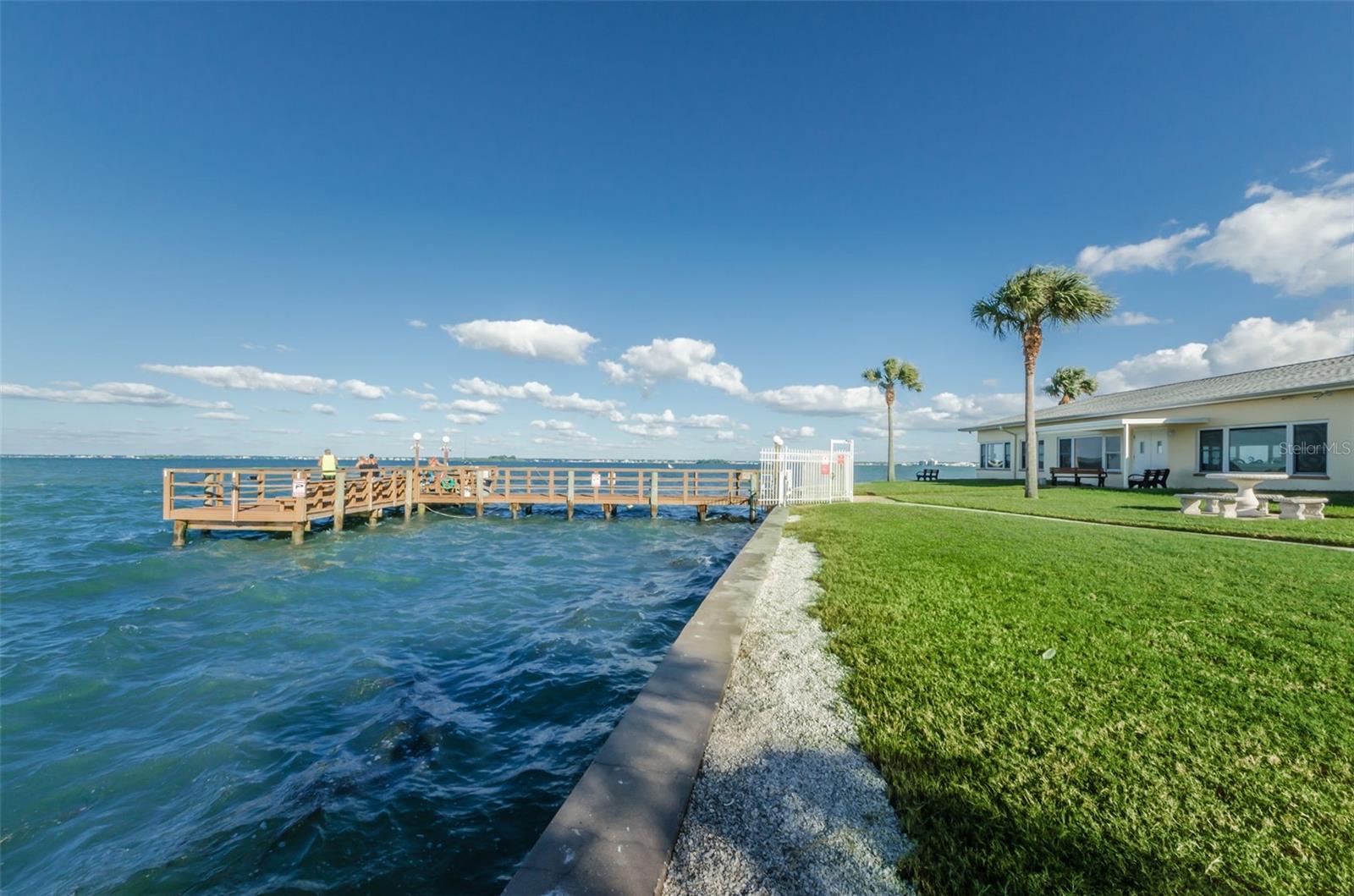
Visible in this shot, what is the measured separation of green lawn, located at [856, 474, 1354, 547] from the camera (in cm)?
911

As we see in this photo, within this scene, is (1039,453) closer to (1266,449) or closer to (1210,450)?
(1210,450)

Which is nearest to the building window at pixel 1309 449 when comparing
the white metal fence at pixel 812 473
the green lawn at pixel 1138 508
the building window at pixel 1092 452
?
the green lawn at pixel 1138 508

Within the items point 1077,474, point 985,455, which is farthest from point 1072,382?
point 1077,474

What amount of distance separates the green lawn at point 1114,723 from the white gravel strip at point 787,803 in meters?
0.12

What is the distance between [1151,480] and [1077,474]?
321cm

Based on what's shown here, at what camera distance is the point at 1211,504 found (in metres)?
11.9

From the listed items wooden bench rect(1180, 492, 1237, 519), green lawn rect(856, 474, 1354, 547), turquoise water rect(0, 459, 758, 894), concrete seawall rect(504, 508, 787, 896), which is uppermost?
wooden bench rect(1180, 492, 1237, 519)

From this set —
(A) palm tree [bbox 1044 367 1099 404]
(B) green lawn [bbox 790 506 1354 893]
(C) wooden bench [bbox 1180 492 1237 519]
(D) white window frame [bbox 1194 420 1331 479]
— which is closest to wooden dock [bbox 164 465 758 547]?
(C) wooden bench [bbox 1180 492 1237 519]

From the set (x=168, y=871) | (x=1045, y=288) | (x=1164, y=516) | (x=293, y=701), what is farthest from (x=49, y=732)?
(x=1045, y=288)

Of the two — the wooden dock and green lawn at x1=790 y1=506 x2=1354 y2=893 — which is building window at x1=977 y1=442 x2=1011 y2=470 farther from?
green lawn at x1=790 y1=506 x2=1354 y2=893

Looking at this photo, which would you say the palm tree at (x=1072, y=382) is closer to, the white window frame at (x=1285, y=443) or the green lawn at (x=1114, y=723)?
the white window frame at (x=1285, y=443)

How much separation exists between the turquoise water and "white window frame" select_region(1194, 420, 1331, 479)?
18.0 metres

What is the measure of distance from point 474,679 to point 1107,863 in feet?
17.2

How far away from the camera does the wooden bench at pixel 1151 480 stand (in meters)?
19.1
